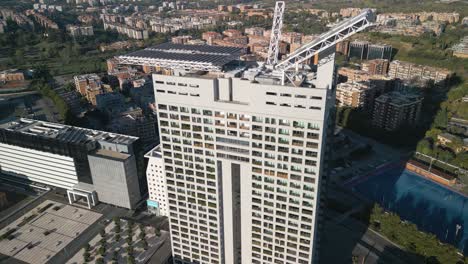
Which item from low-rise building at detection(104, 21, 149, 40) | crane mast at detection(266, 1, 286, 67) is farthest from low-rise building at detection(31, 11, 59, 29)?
crane mast at detection(266, 1, 286, 67)

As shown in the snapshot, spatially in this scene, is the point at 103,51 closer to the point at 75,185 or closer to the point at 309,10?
the point at 75,185

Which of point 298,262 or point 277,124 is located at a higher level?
point 277,124

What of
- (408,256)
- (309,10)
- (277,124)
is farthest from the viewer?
(309,10)

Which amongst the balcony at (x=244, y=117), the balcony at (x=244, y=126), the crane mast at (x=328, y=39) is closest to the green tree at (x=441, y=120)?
the crane mast at (x=328, y=39)

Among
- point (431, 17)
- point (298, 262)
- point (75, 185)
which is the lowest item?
point (75, 185)

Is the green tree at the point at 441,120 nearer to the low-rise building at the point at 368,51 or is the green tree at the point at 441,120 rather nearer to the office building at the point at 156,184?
the low-rise building at the point at 368,51

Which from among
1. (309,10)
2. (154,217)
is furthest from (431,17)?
(154,217)
